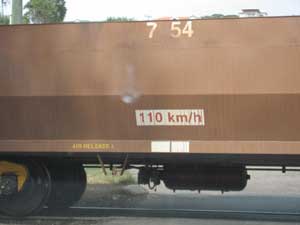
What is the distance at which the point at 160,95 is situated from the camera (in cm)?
853

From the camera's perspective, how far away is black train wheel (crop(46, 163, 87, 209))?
9.68 m

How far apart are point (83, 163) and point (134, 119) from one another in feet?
4.87

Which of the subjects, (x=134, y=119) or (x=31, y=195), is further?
(x=31, y=195)

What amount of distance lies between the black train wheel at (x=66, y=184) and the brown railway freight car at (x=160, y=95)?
56cm

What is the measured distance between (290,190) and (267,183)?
939mm

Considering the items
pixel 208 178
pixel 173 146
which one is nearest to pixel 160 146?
pixel 173 146

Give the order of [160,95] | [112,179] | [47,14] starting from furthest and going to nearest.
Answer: [112,179] < [47,14] < [160,95]

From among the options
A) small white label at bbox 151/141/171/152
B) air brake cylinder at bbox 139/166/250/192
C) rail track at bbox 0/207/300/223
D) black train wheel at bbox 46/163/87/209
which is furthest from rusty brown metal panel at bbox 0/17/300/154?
rail track at bbox 0/207/300/223

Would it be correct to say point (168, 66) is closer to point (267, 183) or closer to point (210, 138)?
point (210, 138)

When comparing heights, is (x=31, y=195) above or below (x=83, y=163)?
below

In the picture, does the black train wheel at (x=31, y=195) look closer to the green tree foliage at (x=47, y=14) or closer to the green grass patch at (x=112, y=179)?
the green tree foliage at (x=47, y=14)

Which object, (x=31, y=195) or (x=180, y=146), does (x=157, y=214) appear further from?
(x=31, y=195)

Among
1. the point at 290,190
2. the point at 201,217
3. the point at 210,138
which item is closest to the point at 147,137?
the point at 210,138

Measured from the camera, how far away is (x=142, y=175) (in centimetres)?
947
